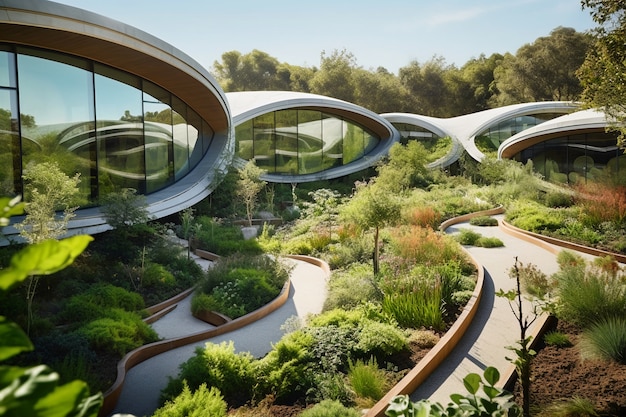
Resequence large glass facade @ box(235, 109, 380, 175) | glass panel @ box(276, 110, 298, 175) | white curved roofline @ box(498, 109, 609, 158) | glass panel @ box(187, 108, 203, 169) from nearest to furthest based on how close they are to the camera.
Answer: glass panel @ box(187, 108, 203, 169)
white curved roofline @ box(498, 109, 609, 158)
large glass facade @ box(235, 109, 380, 175)
glass panel @ box(276, 110, 298, 175)

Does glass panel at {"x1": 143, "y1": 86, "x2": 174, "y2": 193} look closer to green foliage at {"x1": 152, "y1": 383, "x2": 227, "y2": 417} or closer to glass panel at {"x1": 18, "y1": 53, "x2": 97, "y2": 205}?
glass panel at {"x1": 18, "y1": 53, "x2": 97, "y2": 205}

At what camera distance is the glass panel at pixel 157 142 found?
17.7 m

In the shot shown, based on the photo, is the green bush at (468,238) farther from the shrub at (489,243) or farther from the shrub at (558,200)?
the shrub at (558,200)

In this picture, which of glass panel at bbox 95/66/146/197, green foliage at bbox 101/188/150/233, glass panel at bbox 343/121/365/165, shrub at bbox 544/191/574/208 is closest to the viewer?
green foliage at bbox 101/188/150/233

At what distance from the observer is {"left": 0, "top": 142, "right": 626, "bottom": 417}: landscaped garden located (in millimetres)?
5895

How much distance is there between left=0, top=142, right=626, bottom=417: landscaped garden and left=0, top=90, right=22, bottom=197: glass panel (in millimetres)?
2530

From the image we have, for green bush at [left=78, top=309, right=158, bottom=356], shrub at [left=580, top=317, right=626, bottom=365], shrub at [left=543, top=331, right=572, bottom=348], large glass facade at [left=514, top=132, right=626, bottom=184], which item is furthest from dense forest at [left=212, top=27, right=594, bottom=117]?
green bush at [left=78, top=309, right=158, bottom=356]

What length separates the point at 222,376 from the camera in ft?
20.2

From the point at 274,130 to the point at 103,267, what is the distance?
55.8 ft

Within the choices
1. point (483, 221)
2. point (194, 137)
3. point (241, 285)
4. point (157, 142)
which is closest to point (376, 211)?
point (241, 285)

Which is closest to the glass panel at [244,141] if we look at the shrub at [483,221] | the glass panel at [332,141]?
the glass panel at [332,141]

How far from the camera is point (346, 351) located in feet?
22.0

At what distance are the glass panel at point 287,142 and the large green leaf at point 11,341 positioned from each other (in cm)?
2688

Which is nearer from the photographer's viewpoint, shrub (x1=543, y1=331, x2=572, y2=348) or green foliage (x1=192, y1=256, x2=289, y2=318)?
shrub (x1=543, y1=331, x2=572, y2=348)
